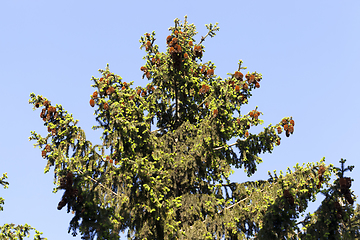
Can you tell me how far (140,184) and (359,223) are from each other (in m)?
5.90

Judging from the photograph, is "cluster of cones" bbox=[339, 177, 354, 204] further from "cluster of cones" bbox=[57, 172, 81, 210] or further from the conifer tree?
"cluster of cones" bbox=[57, 172, 81, 210]

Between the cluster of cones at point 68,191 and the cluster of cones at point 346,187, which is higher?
the cluster of cones at point 68,191

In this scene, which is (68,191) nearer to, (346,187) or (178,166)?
(178,166)

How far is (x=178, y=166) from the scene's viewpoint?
14625 millimetres

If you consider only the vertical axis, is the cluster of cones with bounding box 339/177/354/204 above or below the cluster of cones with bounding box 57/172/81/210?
below

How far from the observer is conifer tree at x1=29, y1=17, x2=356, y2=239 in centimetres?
1204

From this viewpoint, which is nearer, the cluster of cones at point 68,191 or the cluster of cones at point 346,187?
the cluster of cones at point 346,187

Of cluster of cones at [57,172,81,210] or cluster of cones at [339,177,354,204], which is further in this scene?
cluster of cones at [57,172,81,210]

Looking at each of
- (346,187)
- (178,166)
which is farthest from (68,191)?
(346,187)

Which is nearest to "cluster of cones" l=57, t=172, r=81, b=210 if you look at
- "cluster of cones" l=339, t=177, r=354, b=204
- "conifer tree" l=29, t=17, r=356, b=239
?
"conifer tree" l=29, t=17, r=356, b=239

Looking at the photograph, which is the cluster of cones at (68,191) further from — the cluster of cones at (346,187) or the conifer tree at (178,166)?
the cluster of cones at (346,187)

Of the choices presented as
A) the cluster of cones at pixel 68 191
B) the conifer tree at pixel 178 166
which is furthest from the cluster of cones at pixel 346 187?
the cluster of cones at pixel 68 191

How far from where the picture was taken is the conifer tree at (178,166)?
1204 cm

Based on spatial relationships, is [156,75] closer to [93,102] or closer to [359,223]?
[93,102]
